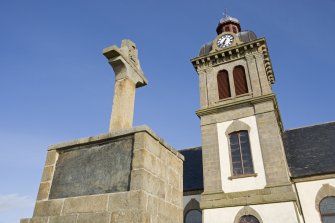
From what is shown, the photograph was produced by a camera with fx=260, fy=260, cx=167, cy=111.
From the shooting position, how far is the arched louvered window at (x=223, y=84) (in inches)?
725

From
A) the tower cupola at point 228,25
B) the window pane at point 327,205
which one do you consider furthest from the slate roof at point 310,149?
the tower cupola at point 228,25

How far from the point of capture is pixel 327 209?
1376cm

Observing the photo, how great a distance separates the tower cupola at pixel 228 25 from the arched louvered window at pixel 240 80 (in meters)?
7.74

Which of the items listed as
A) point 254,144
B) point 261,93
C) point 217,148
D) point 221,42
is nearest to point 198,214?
point 217,148

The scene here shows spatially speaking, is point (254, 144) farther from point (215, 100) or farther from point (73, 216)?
point (73, 216)

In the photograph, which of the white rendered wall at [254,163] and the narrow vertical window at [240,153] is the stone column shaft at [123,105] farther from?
the narrow vertical window at [240,153]

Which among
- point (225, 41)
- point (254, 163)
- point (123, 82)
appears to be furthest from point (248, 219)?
point (225, 41)

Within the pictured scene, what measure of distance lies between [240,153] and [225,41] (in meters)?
9.24

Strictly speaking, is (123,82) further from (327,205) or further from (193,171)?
(193,171)

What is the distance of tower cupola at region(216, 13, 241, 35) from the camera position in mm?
24891

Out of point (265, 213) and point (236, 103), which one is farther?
point (236, 103)

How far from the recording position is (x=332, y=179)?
1427 cm

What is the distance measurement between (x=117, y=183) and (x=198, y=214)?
48.7 ft

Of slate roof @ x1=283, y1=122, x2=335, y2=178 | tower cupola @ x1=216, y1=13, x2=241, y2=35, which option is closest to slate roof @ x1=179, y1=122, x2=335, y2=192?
slate roof @ x1=283, y1=122, x2=335, y2=178
